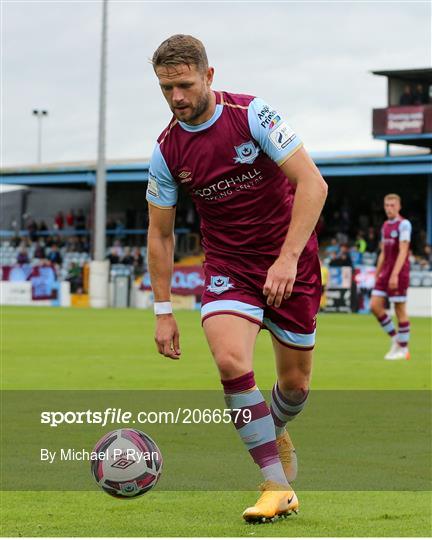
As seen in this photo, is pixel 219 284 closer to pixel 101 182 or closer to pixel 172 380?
pixel 172 380

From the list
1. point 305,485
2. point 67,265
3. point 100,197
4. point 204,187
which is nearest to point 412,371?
point 305,485

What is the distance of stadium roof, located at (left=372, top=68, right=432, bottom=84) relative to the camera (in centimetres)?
5412

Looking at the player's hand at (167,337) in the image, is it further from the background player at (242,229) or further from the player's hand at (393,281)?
the player's hand at (393,281)

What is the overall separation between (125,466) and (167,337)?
81 cm

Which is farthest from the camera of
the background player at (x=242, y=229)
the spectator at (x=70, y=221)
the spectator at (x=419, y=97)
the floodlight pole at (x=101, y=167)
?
the spectator at (x=70, y=221)

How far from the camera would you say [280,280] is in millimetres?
6512

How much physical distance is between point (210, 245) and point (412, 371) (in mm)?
9781

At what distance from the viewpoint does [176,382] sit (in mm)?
14688

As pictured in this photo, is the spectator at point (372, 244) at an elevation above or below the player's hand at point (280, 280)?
above

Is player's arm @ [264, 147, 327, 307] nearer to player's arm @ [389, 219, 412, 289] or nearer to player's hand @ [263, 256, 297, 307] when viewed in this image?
player's hand @ [263, 256, 297, 307]

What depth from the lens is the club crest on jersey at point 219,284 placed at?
23.1 ft

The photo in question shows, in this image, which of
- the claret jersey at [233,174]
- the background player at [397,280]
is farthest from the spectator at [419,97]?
the claret jersey at [233,174]

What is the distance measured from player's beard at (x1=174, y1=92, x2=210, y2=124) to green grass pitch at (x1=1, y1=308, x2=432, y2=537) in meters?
2.12

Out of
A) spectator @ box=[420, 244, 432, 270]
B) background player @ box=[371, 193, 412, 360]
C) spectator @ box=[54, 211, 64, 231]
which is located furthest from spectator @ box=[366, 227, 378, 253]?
background player @ box=[371, 193, 412, 360]
